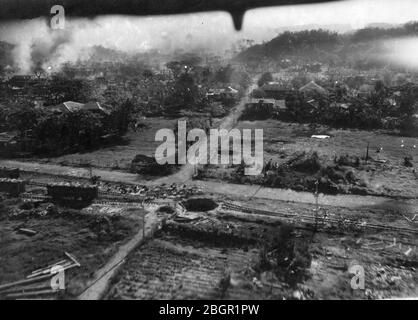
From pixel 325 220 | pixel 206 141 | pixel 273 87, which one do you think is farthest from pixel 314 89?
pixel 325 220

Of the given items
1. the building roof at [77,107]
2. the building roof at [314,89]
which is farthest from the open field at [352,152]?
the building roof at [77,107]

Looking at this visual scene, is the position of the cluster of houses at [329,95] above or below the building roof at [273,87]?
below

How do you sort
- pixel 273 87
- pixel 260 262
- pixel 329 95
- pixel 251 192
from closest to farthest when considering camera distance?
1. pixel 260 262
2. pixel 251 192
3. pixel 329 95
4. pixel 273 87

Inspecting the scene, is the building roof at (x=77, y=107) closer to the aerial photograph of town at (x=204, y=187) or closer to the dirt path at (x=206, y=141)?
the aerial photograph of town at (x=204, y=187)

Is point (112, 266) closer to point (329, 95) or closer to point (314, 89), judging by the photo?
point (329, 95)

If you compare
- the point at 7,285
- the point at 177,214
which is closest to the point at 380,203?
the point at 177,214

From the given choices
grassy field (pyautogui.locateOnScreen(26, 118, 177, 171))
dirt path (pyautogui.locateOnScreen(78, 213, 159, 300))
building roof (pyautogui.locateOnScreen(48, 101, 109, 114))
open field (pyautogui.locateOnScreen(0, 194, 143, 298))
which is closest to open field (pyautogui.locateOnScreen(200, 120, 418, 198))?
grassy field (pyautogui.locateOnScreen(26, 118, 177, 171))

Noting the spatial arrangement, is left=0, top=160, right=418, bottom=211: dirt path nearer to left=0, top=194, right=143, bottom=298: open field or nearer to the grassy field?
the grassy field
